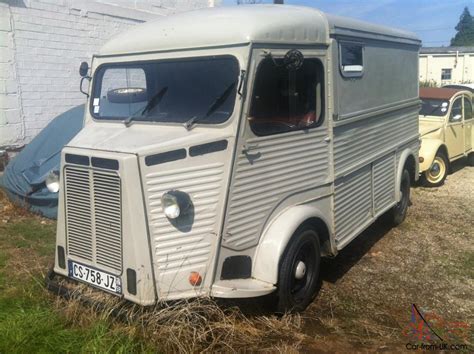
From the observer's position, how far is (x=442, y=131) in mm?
9234

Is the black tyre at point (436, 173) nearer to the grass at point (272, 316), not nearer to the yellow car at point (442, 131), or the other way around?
the yellow car at point (442, 131)

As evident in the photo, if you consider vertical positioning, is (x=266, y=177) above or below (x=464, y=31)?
Result: below

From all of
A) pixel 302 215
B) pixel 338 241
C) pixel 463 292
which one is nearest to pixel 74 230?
pixel 302 215

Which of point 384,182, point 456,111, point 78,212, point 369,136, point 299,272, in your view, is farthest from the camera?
point 456,111

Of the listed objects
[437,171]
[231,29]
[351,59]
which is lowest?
[437,171]

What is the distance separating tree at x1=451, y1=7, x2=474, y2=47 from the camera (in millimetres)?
76000

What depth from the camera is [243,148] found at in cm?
362

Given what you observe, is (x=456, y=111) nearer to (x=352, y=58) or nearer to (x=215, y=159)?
(x=352, y=58)

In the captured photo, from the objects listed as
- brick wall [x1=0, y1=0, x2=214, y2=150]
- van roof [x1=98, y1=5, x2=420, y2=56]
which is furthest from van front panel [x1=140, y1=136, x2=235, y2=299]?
brick wall [x1=0, y1=0, x2=214, y2=150]

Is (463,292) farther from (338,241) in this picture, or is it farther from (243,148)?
(243,148)

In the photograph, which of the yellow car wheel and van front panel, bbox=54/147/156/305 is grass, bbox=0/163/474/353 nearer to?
van front panel, bbox=54/147/156/305

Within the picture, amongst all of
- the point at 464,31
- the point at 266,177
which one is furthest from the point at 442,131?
the point at 464,31

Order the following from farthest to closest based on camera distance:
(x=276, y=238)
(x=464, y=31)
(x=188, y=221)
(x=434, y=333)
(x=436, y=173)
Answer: (x=464, y=31), (x=436, y=173), (x=434, y=333), (x=276, y=238), (x=188, y=221)

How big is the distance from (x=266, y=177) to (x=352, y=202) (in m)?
1.52
